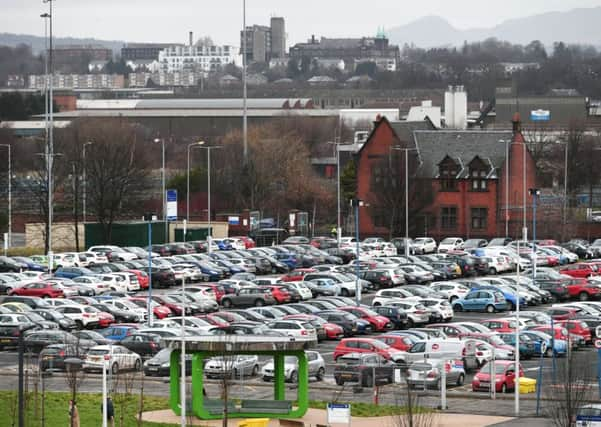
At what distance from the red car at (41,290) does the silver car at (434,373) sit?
83.3 ft

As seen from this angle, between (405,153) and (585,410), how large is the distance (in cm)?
6274

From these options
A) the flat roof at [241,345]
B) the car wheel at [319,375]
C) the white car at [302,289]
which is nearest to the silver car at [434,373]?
the car wheel at [319,375]

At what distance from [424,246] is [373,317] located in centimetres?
3324

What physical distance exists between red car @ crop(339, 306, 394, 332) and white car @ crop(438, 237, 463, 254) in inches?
1228

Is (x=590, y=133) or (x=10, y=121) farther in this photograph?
(x=10, y=121)

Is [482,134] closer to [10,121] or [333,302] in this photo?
[333,302]

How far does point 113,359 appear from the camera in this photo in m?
48.6

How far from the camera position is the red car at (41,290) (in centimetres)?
6875

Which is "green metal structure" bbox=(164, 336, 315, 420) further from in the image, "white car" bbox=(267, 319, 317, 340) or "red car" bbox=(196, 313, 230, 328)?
"red car" bbox=(196, 313, 230, 328)

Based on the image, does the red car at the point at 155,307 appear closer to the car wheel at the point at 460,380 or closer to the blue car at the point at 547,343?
the blue car at the point at 547,343

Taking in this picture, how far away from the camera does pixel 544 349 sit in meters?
52.8

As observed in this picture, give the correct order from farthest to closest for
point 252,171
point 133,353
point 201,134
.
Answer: point 201,134, point 252,171, point 133,353

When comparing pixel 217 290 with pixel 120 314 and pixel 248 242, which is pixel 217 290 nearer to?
pixel 120 314

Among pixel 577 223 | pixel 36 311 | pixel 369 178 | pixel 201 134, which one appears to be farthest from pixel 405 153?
pixel 201 134
